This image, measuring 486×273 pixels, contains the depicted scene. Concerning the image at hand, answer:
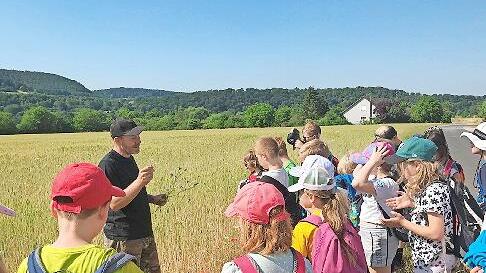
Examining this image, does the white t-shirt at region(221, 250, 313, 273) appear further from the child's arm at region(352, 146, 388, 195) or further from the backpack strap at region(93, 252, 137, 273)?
the child's arm at region(352, 146, 388, 195)

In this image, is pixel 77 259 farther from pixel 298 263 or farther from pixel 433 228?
pixel 433 228

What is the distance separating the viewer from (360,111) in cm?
11500

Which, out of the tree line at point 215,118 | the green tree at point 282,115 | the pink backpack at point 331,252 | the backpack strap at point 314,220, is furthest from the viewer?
the green tree at point 282,115

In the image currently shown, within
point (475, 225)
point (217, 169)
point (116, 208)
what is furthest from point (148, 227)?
point (217, 169)

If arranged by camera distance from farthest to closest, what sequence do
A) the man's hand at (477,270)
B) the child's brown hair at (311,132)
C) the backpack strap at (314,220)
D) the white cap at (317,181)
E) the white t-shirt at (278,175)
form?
the child's brown hair at (311,132), the white t-shirt at (278,175), the white cap at (317,181), the backpack strap at (314,220), the man's hand at (477,270)

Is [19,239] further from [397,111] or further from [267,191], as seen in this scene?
[397,111]

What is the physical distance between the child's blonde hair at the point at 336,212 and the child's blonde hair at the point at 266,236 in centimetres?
65

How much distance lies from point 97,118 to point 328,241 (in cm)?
8404

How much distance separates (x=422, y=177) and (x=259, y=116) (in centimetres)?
8891

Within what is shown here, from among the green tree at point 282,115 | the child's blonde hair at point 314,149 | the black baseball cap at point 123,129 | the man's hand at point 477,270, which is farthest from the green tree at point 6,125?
the man's hand at point 477,270

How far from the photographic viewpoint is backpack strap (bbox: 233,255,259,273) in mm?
2250

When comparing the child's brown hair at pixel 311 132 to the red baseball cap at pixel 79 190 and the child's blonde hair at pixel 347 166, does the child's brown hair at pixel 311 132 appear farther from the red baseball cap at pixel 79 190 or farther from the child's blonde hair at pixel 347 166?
the red baseball cap at pixel 79 190

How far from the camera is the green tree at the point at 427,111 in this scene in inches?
3698

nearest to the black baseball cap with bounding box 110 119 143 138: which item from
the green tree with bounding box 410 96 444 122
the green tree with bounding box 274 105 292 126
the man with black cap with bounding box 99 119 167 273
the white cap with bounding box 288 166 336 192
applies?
the man with black cap with bounding box 99 119 167 273
